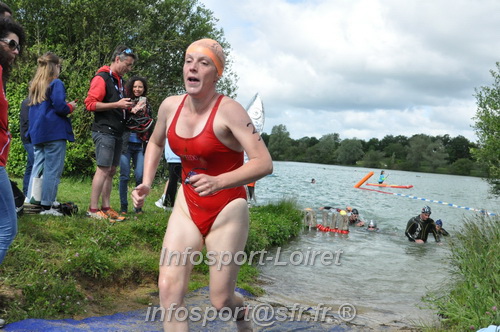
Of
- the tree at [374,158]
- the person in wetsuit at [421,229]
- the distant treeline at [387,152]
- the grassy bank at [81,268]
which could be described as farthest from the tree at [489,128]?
the tree at [374,158]

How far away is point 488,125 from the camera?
31.1 metres

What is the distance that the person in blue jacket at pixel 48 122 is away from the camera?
20.5 feet

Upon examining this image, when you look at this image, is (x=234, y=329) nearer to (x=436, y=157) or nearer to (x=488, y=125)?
(x=488, y=125)

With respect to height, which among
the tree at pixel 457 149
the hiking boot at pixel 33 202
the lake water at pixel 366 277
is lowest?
the lake water at pixel 366 277

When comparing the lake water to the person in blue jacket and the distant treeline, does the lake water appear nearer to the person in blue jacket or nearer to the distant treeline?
the person in blue jacket

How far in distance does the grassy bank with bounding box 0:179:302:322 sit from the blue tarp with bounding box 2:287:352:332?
22 centimetres

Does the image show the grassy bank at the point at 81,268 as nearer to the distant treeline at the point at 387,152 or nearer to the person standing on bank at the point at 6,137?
the person standing on bank at the point at 6,137

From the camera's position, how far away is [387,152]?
131750 mm

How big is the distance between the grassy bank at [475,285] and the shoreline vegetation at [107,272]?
0.03 ft

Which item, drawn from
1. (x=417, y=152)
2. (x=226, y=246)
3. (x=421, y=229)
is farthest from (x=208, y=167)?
(x=417, y=152)

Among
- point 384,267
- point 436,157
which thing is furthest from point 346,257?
point 436,157

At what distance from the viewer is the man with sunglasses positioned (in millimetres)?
6590

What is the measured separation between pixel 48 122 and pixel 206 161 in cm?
373

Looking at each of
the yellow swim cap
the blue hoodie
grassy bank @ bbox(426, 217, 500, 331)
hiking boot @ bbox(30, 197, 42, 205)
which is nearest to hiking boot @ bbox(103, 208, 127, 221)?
hiking boot @ bbox(30, 197, 42, 205)
